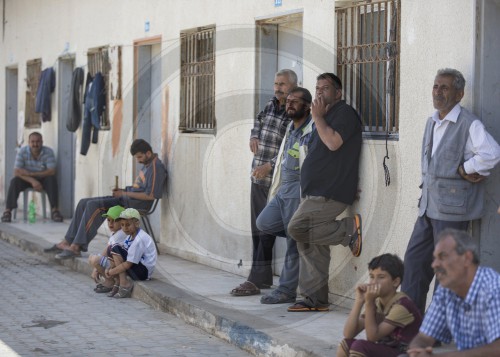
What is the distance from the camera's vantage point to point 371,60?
8.10 metres

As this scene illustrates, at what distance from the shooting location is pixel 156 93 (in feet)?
41.1

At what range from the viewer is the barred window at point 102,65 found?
13875 mm

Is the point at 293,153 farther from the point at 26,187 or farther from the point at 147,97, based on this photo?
the point at 26,187

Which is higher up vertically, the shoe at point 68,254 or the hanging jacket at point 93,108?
the hanging jacket at point 93,108

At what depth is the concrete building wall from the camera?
7.35 meters

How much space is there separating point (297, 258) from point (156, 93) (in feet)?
15.0

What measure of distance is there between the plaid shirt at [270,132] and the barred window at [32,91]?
9.10 metres

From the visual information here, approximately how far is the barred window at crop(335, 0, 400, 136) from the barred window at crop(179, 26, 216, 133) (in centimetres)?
266

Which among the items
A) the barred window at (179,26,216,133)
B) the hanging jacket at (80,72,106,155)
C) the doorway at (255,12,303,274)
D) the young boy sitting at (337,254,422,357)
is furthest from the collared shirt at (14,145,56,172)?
the young boy sitting at (337,254,422,357)

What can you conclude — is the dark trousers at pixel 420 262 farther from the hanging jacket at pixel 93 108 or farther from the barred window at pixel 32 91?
the barred window at pixel 32 91

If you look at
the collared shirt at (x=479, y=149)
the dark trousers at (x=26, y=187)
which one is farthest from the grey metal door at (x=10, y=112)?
the collared shirt at (x=479, y=149)

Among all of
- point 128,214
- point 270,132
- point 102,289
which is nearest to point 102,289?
point 102,289

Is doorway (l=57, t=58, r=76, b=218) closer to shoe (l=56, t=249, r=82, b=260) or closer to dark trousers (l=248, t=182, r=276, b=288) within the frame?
shoe (l=56, t=249, r=82, b=260)

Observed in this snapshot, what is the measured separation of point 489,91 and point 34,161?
10.4m
